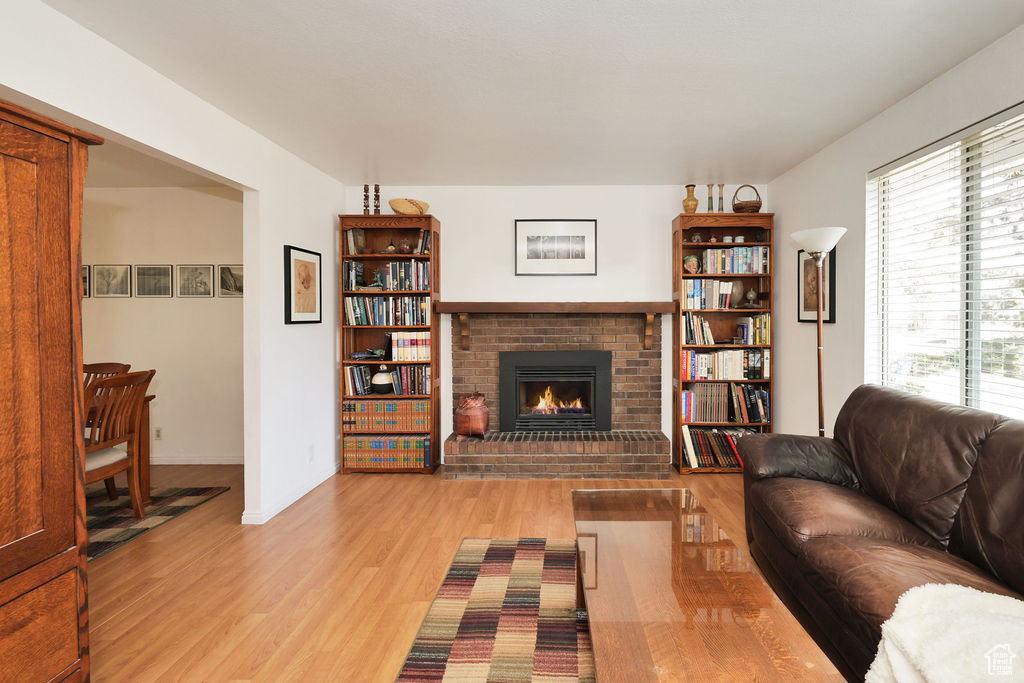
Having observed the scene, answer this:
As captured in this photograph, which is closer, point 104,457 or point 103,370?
point 104,457

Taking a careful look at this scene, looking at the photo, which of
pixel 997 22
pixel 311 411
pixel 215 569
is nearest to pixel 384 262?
pixel 311 411

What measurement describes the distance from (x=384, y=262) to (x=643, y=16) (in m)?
3.26

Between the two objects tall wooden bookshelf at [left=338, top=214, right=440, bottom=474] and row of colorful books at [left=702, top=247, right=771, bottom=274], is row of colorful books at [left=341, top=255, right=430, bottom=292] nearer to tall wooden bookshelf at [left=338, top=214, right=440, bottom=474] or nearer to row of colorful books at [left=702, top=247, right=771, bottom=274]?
tall wooden bookshelf at [left=338, top=214, right=440, bottom=474]

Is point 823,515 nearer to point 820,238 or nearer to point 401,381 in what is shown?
point 820,238

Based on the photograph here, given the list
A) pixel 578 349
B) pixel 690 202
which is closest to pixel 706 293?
pixel 690 202

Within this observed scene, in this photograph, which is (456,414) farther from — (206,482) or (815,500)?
(815,500)

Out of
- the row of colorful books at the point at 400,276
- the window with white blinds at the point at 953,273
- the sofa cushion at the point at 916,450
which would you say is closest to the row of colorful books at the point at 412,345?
the row of colorful books at the point at 400,276

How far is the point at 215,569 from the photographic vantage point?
2775mm

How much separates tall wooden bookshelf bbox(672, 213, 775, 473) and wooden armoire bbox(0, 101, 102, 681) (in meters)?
4.02

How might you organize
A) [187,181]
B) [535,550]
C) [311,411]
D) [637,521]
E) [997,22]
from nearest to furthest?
[997,22]
[637,521]
[535,550]
[311,411]
[187,181]

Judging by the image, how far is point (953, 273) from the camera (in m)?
2.71

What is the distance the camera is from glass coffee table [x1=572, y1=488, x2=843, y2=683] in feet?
4.25

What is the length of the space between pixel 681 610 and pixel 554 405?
332 centimetres

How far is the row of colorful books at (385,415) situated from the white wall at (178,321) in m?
1.18
